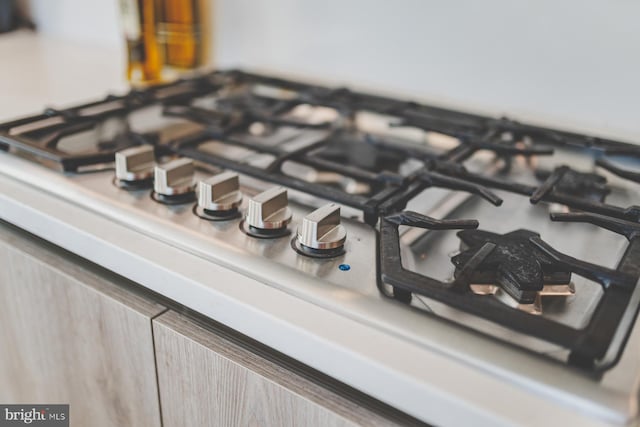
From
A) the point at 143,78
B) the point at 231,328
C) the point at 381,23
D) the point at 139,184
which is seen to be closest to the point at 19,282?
the point at 139,184

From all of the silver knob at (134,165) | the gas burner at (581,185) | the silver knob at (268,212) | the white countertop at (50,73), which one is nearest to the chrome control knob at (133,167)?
the silver knob at (134,165)

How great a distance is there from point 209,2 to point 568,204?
33.0 inches

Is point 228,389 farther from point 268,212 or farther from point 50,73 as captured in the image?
point 50,73

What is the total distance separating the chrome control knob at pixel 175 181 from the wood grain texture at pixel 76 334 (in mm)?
97

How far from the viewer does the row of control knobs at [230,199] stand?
52 centimetres

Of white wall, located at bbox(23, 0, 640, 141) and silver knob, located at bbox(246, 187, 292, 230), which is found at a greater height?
white wall, located at bbox(23, 0, 640, 141)

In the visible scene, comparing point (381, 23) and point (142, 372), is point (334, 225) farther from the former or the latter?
point (381, 23)

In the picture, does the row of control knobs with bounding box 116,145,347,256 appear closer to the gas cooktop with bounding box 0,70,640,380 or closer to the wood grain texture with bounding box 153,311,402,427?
the gas cooktop with bounding box 0,70,640,380

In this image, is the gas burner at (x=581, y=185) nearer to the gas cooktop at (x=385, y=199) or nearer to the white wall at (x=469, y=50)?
the gas cooktop at (x=385, y=199)

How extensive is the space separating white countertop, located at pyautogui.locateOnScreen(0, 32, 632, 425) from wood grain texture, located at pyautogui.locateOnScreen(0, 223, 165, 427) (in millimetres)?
34

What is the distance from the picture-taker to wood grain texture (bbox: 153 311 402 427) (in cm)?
47

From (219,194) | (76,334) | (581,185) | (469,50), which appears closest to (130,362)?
(76,334)

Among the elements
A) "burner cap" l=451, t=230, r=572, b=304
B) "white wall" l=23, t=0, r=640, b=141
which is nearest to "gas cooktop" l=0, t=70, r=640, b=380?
"burner cap" l=451, t=230, r=572, b=304

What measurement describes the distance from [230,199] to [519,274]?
0.28 metres
